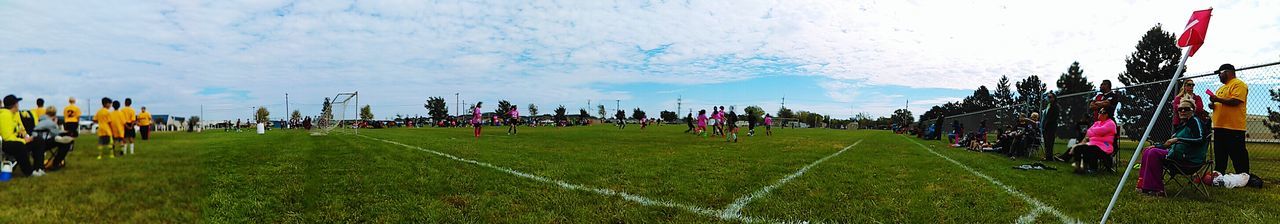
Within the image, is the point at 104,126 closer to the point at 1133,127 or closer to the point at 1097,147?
the point at 1097,147

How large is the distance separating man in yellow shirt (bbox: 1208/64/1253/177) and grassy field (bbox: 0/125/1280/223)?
59 cm

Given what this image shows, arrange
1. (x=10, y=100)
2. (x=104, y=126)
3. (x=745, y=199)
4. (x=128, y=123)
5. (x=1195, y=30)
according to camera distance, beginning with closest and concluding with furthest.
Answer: (x=10, y=100) < (x=104, y=126) < (x=128, y=123) < (x=1195, y=30) < (x=745, y=199)

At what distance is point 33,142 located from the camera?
5.05 ft

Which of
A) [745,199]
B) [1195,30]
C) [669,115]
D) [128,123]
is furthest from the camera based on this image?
[669,115]

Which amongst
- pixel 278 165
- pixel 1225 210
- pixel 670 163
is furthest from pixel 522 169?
pixel 1225 210

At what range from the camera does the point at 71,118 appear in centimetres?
160

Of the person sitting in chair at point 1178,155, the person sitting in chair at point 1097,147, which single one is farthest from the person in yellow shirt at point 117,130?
the person sitting in chair at point 1097,147

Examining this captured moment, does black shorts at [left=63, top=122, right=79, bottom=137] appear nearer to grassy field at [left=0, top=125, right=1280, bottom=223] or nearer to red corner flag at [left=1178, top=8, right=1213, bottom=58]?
grassy field at [left=0, top=125, right=1280, bottom=223]

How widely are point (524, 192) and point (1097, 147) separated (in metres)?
7.98

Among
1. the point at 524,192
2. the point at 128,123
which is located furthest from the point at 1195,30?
the point at 128,123

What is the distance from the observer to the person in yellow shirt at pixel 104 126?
1639 millimetres

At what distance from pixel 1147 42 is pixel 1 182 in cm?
4734

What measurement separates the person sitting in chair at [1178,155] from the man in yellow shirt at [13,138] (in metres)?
7.87

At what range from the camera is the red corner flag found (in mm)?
4055
